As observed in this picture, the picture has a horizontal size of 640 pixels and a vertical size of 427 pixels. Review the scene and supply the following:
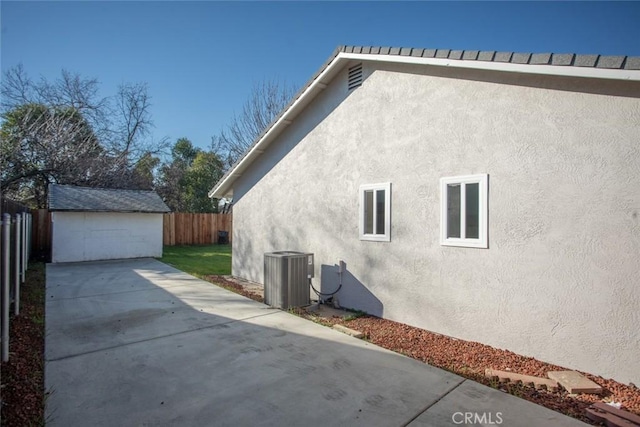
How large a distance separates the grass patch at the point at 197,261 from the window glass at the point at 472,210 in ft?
30.3

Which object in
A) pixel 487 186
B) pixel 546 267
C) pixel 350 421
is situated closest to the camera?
pixel 350 421

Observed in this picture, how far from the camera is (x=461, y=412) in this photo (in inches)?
142

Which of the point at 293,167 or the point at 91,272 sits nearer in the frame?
the point at 293,167

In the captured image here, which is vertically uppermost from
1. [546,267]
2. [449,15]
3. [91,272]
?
[449,15]

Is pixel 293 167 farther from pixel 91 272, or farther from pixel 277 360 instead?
pixel 91 272

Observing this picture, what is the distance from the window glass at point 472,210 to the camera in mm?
5531

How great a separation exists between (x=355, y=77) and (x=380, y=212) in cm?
317

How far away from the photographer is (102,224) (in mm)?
16062

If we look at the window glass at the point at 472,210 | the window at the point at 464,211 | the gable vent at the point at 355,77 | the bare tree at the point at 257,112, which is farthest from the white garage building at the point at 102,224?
the window glass at the point at 472,210

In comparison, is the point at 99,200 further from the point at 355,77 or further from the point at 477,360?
the point at 477,360

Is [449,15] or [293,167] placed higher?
[449,15]

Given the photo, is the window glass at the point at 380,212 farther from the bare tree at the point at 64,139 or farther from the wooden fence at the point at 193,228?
the bare tree at the point at 64,139

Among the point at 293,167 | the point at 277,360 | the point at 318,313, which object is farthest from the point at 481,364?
the point at 293,167

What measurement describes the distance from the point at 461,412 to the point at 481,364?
143 cm
